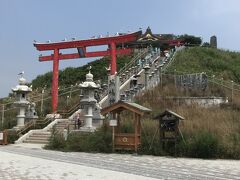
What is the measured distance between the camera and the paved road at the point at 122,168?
40.8 feet

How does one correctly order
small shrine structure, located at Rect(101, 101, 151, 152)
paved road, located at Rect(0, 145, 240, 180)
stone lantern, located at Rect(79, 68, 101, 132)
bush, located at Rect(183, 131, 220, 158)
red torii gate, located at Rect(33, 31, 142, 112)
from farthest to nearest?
red torii gate, located at Rect(33, 31, 142, 112), stone lantern, located at Rect(79, 68, 101, 132), small shrine structure, located at Rect(101, 101, 151, 152), bush, located at Rect(183, 131, 220, 158), paved road, located at Rect(0, 145, 240, 180)

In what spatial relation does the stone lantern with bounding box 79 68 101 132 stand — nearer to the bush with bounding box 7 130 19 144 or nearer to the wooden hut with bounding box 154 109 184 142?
the bush with bounding box 7 130 19 144

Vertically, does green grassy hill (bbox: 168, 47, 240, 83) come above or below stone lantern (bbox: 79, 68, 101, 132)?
above

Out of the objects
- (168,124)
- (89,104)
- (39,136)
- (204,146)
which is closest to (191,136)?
(204,146)

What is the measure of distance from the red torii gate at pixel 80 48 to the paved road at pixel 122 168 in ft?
62.1

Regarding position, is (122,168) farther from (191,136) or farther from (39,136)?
(39,136)

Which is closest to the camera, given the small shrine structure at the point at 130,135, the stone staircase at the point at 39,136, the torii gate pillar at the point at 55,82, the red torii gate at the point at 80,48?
the small shrine structure at the point at 130,135

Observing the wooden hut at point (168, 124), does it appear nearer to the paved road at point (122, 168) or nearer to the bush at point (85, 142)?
the paved road at point (122, 168)

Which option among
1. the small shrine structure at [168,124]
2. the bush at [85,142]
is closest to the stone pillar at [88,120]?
the bush at [85,142]

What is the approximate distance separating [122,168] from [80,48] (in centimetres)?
2439

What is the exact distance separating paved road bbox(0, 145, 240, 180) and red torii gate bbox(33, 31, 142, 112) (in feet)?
62.1

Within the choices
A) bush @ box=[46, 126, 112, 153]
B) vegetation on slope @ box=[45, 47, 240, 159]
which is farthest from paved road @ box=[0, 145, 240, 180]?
bush @ box=[46, 126, 112, 153]

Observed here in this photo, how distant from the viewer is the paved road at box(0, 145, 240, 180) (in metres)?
12.4

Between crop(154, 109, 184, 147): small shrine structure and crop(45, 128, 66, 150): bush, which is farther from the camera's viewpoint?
crop(45, 128, 66, 150): bush
